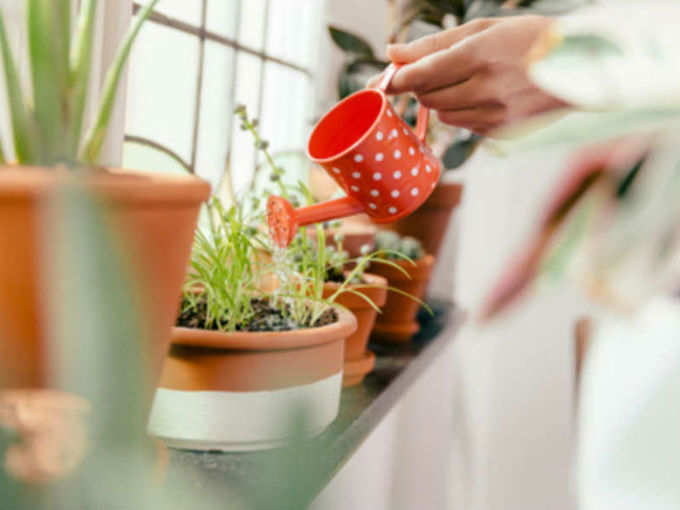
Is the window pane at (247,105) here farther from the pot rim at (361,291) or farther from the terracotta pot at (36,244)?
the terracotta pot at (36,244)

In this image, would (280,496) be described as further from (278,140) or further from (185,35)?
(278,140)

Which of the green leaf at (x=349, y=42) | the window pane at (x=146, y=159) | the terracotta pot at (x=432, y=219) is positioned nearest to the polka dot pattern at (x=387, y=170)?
the window pane at (x=146, y=159)

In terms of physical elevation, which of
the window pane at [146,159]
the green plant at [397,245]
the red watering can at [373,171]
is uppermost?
the red watering can at [373,171]

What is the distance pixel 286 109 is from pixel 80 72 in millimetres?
1173

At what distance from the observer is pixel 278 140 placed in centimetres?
157

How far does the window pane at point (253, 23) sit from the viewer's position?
135 centimetres

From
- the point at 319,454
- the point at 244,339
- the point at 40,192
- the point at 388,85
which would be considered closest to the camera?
the point at 319,454

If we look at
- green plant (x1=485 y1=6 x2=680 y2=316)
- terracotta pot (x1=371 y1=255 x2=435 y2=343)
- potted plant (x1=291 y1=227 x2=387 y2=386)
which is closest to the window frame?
Result: potted plant (x1=291 y1=227 x2=387 y2=386)

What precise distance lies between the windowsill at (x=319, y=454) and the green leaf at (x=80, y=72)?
21 cm

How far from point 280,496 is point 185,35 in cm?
108

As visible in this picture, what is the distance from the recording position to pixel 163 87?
113 cm

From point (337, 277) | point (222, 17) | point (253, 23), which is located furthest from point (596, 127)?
point (253, 23)

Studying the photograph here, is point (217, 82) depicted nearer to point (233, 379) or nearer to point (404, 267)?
point (404, 267)

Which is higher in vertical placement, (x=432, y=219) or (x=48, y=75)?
(x=48, y=75)
